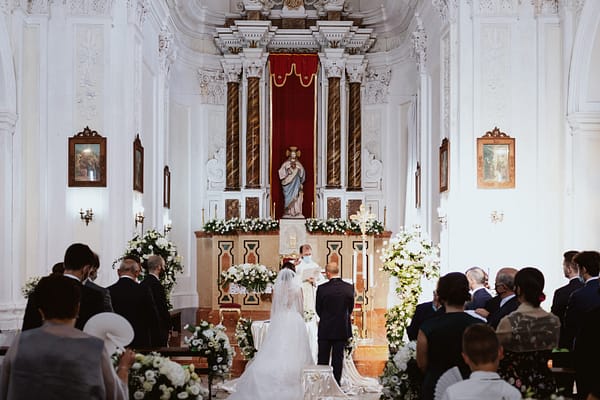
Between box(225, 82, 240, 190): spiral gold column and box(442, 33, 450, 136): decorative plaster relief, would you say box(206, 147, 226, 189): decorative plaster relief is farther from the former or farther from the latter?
box(442, 33, 450, 136): decorative plaster relief

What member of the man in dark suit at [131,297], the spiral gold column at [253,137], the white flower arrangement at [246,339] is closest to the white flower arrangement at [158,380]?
the man in dark suit at [131,297]

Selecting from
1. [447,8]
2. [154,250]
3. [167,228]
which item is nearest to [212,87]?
[167,228]

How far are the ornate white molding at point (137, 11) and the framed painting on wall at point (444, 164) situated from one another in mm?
5658

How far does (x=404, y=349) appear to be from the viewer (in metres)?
7.00

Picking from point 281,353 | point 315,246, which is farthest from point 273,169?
point 281,353

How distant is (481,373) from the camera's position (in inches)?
174

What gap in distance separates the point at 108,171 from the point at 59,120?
115cm

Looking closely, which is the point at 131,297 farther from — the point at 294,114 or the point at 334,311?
the point at 294,114

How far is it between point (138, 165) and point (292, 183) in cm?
716

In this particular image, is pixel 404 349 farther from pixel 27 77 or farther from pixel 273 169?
pixel 273 169

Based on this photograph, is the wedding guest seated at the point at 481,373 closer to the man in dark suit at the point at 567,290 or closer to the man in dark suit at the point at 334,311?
the man in dark suit at the point at 567,290

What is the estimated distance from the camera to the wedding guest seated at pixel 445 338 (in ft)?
17.7

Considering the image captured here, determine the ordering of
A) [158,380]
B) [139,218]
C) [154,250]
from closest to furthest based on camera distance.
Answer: [158,380] < [154,250] < [139,218]

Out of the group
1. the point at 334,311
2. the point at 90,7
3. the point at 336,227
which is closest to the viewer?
the point at 334,311
